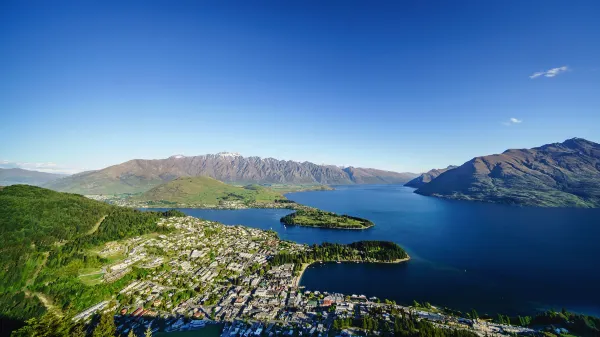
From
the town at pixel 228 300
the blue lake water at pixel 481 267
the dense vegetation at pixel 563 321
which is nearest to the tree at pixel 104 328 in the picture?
the town at pixel 228 300

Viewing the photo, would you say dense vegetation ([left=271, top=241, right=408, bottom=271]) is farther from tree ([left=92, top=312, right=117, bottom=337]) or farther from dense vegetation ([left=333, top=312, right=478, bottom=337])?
tree ([left=92, top=312, right=117, bottom=337])

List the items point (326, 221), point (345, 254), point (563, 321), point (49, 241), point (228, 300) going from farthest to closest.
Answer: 1. point (326, 221)
2. point (345, 254)
3. point (49, 241)
4. point (228, 300)
5. point (563, 321)

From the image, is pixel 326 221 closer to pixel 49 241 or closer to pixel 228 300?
pixel 228 300

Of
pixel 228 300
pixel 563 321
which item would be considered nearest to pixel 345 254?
pixel 228 300

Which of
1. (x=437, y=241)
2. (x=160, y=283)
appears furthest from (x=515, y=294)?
(x=160, y=283)

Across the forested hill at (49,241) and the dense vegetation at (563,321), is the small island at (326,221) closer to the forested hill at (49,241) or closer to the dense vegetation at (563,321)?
the forested hill at (49,241)
